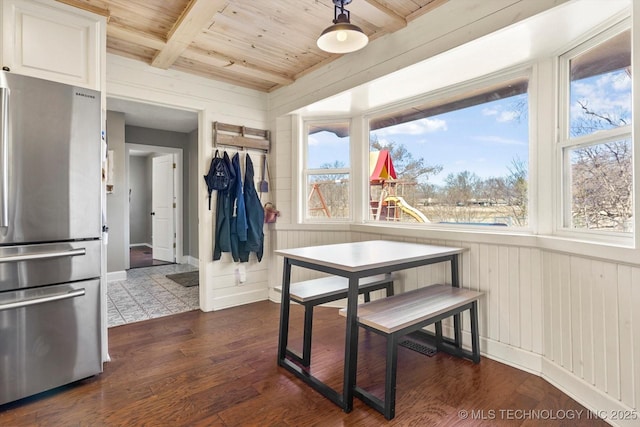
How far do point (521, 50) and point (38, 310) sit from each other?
3324mm

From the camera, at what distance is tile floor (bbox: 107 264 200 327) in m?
3.32

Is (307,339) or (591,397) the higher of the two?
(307,339)

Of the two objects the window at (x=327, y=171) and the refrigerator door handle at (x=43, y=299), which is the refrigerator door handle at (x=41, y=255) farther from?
the window at (x=327, y=171)

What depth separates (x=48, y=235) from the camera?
1.87 m

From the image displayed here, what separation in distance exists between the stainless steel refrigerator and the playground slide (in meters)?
2.43

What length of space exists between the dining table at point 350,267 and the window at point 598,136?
796 millimetres

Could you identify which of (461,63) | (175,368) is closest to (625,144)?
(461,63)

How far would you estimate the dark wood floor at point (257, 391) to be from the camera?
1.69m

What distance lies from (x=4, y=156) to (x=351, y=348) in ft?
6.98

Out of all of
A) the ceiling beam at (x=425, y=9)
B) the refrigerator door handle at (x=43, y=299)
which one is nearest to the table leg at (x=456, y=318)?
the ceiling beam at (x=425, y=9)

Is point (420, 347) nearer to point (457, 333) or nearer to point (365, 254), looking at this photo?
point (457, 333)

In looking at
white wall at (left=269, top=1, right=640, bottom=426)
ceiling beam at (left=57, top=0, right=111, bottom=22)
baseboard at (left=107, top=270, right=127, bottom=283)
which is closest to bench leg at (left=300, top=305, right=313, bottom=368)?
white wall at (left=269, top=1, right=640, bottom=426)

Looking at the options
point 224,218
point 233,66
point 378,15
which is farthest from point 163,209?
point 378,15

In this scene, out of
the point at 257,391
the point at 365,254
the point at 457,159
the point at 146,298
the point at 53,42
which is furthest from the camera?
the point at 146,298
